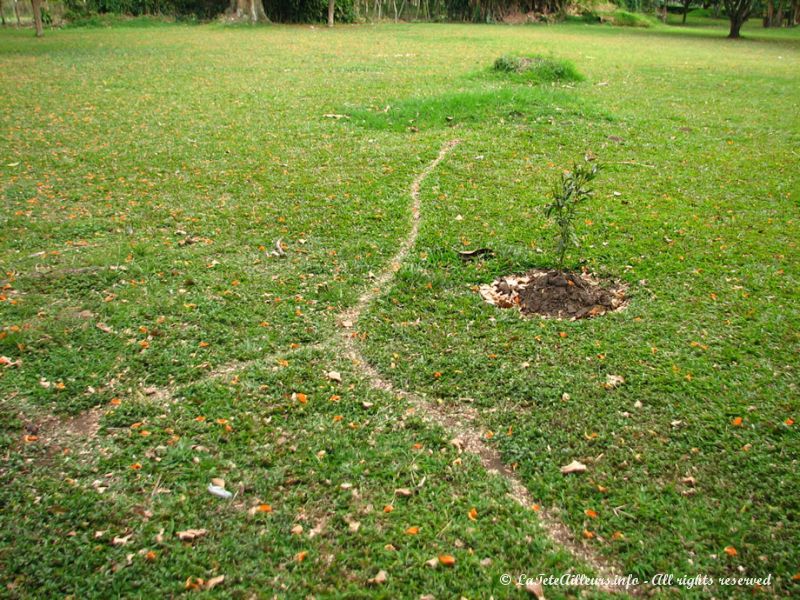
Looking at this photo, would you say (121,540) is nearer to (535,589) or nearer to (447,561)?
(447,561)

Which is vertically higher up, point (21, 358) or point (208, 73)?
point (208, 73)

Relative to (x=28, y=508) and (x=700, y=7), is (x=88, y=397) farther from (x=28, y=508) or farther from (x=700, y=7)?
(x=700, y=7)

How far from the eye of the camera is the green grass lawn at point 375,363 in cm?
277

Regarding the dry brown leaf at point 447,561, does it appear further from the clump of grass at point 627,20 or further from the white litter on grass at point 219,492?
the clump of grass at point 627,20

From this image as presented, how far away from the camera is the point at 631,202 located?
21.6ft

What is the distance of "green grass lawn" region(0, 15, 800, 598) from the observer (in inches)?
109

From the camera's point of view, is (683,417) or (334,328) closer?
(683,417)

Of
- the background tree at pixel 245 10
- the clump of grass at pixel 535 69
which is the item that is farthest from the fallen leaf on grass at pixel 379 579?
the background tree at pixel 245 10

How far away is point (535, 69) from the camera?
12.8 m

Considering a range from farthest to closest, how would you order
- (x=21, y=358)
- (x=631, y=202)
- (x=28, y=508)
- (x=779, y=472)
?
(x=631, y=202) → (x=21, y=358) → (x=779, y=472) → (x=28, y=508)

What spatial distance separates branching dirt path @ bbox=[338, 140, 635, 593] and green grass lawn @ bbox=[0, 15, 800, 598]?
0.19 ft

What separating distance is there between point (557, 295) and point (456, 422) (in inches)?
65.5

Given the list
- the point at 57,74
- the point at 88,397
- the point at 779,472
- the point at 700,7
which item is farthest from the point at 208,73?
the point at 700,7

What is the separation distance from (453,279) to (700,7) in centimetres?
5420
